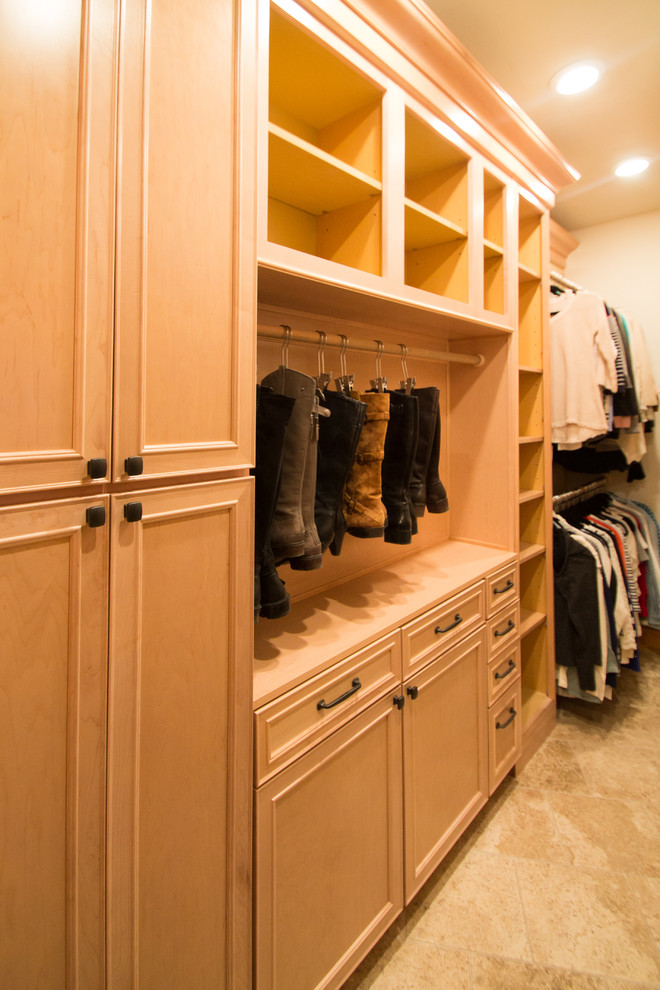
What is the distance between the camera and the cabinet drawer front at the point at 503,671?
198cm

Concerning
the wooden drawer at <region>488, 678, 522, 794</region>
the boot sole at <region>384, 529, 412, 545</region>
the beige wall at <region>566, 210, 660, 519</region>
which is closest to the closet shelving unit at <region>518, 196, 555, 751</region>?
the wooden drawer at <region>488, 678, 522, 794</region>

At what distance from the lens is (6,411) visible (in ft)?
2.32

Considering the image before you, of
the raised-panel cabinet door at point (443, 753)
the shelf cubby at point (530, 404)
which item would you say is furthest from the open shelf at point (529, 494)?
the raised-panel cabinet door at point (443, 753)

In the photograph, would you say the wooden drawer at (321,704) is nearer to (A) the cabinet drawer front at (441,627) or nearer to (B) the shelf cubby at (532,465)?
(A) the cabinet drawer front at (441,627)

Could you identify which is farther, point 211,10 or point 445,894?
point 445,894

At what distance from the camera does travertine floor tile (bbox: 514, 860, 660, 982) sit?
1.48m

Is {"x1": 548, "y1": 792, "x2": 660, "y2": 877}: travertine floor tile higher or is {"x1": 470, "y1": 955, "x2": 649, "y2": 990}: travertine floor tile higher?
{"x1": 548, "y1": 792, "x2": 660, "y2": 877}: travertine floor tile

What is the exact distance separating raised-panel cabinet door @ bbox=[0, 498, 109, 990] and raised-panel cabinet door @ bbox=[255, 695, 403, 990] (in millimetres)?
376

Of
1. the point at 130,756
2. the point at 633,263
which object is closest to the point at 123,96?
the point at 130,756

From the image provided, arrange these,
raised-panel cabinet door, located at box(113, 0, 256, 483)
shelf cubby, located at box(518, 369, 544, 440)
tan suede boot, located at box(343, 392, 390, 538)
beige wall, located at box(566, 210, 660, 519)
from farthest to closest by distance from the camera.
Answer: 1. beige wall, located at box(566, 210, 660, 519)
2. shelf cubby, located at box(518, 369, 544, 440)
3. tan suede boot, located at box(343, 392, 390, 538)
4. raised-panel cabinet door, located at box(113, 0, 256, 483)

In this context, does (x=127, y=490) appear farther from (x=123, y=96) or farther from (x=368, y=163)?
(x=368, y=163)

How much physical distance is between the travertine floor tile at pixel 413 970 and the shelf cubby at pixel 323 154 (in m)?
1.95

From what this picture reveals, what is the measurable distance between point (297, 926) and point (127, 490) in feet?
3.55

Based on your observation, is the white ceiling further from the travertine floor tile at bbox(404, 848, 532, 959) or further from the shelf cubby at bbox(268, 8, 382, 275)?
the travertine floor tile at bbox(404, 848, 532, 959)
